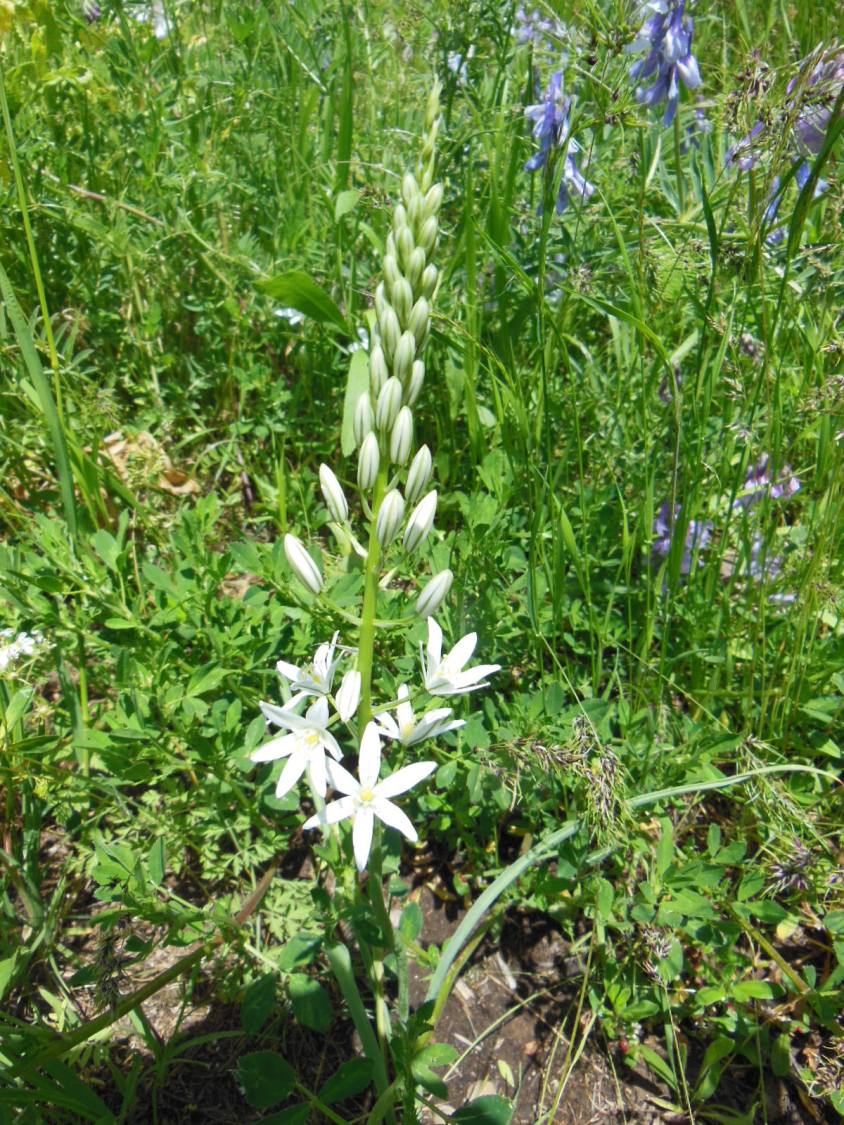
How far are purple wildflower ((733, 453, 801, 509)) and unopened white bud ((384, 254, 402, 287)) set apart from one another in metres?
1.35

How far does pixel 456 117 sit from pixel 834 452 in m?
2.55

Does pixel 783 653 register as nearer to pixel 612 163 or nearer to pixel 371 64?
pixel 612 163

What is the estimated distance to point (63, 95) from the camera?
3.38 meters

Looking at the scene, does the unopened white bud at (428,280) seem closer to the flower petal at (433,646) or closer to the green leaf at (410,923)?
the flower petal at (433,646)

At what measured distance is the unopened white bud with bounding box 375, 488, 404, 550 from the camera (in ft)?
4.87

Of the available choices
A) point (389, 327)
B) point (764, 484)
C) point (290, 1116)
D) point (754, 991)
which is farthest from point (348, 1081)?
point (764, 484)

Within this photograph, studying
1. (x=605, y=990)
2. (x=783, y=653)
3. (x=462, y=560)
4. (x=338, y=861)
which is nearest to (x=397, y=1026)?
(x=338, y=861)

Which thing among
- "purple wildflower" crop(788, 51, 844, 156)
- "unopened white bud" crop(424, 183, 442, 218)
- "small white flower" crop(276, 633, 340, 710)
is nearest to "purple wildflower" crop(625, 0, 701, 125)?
"purple wildflower" crop(788, 51, 844, 156)

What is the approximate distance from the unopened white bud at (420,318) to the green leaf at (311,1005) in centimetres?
146

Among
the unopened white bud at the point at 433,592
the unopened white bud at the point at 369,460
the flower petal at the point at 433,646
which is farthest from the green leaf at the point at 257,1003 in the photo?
the unopened white bud at the point at 369,460

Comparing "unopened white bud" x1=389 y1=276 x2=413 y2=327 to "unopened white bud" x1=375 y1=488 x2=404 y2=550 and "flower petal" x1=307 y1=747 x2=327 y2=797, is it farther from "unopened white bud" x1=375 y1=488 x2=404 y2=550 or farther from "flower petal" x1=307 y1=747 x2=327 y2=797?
"flower petal" x1=307 y1=747 x2=327 y2=797

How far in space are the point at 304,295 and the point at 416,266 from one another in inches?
53.4

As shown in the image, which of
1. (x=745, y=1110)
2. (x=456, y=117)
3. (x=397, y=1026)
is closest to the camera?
(x=397, y=1026)

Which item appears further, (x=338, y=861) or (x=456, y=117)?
(x=456, y=117)
